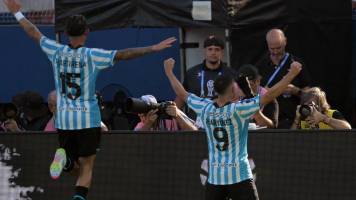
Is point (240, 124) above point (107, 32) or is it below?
below

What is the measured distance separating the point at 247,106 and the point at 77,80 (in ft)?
5.55

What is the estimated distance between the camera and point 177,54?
48.7 feet

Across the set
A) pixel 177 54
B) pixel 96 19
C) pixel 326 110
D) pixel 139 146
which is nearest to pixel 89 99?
pixel 139 146

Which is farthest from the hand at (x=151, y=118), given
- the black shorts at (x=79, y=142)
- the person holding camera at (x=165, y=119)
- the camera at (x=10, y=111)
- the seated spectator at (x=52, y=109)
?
the camera at (x=10, y=111)

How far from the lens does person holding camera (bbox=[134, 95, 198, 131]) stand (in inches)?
418

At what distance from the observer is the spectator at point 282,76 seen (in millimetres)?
12438

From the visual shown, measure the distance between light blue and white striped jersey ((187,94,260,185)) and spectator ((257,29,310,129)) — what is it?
103 inches

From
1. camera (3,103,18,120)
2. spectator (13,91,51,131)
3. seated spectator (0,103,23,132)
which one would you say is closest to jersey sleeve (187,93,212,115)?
spectator (13,91,51,131)

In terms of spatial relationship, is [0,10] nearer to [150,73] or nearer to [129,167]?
[150,73]

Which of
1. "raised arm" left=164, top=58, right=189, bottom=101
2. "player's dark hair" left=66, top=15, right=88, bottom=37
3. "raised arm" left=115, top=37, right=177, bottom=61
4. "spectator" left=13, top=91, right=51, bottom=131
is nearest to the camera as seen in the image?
"raised arm" left=115, top=37, right=177, bottom=61

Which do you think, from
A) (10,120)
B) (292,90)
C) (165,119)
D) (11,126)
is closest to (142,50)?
(165,119)

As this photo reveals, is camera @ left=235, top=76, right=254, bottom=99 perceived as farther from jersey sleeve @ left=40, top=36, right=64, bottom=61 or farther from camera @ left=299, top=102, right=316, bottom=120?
jersey sleeve @ left=40, top=36, right=64, bottom=61

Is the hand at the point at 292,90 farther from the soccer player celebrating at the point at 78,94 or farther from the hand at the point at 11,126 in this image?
the hand at the point at 11,126

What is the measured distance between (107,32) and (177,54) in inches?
47.5
